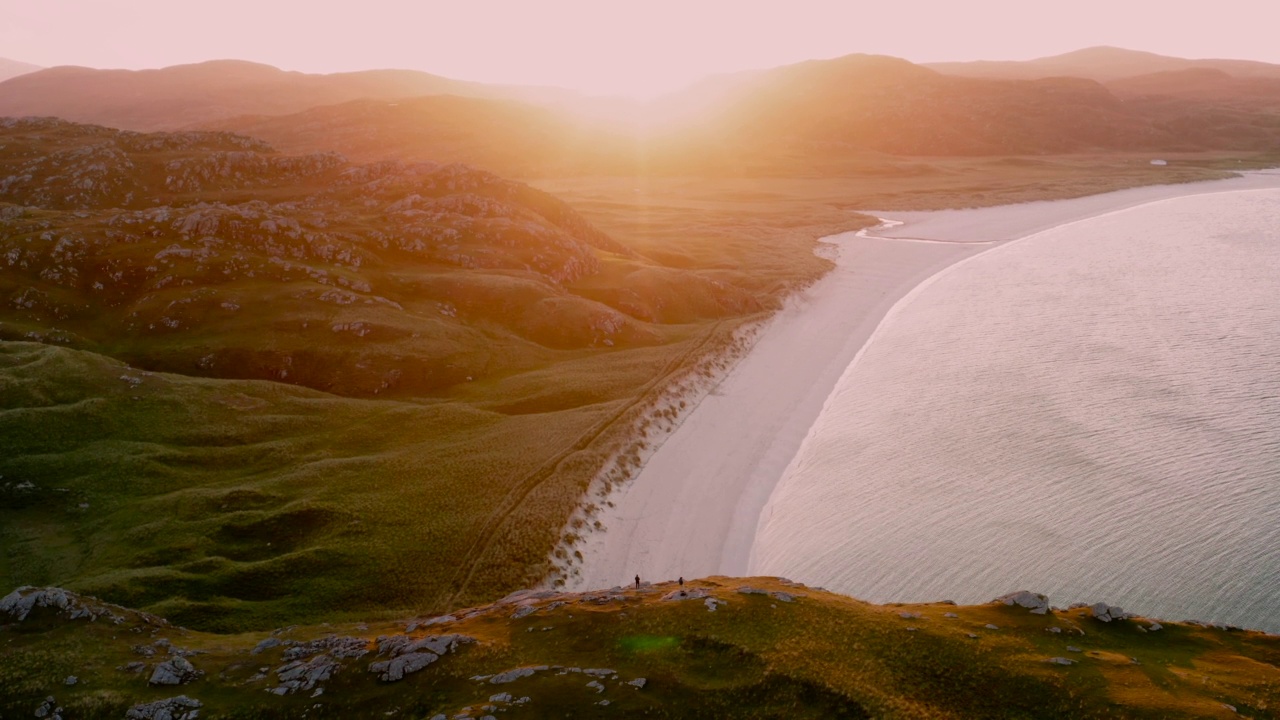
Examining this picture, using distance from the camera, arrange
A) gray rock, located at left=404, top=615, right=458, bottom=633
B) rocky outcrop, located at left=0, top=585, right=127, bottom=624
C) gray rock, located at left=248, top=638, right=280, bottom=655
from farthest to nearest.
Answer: gray rock, located at left=404, top=615, right=458, bottom=633
gray rock, located at left=248, top=638, right=280, bottom=655
rocky outcrop, located at left=0, top=585, right=127, bottom=624

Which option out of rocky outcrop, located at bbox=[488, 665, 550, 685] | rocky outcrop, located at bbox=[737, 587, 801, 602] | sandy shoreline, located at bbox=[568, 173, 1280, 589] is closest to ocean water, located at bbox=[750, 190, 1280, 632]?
sandy shoreline, located at bbox=[568, 173, 1280, 589]

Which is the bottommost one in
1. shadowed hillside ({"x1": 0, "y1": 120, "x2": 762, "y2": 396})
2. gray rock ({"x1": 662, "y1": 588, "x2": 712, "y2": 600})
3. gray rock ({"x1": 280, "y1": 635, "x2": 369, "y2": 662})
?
gray rock ({"x1": 280, "y1": 635, "x2": 369, "y2": 662})

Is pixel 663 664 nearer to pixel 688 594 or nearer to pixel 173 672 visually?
pixel 688 594

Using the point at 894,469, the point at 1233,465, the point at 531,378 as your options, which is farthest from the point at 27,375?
the point at 1233,465

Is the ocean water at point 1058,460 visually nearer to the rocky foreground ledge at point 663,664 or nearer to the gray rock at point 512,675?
the rocky foreground ledge at point 663,664

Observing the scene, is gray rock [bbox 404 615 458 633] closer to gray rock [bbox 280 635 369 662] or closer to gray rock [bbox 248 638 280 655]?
gray rock [bbox 280 635 369 662]

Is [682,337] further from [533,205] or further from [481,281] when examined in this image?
[533,205]
